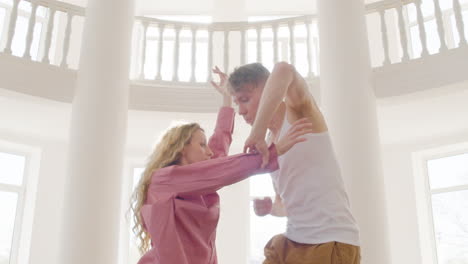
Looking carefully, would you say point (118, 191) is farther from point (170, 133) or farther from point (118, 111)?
point (170, 133)

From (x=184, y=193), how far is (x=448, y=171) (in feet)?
20.1

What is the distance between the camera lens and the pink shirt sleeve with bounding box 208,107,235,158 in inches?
105

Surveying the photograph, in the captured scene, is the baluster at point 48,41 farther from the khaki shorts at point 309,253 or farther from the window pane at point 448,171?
the window pane at point 448,171

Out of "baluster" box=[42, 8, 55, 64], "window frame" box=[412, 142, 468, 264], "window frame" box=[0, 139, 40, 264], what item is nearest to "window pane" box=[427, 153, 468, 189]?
"window frame" box=[412, 142, 468, 264]

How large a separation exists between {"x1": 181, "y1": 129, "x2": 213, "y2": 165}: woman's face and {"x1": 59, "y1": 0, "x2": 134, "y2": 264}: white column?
87.5 inches

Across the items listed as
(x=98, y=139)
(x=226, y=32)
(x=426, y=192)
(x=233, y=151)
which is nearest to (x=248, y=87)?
(x=98, y=139)

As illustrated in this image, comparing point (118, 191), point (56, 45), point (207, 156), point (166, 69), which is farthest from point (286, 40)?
point (207, 156)

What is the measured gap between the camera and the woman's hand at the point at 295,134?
5.89 feet

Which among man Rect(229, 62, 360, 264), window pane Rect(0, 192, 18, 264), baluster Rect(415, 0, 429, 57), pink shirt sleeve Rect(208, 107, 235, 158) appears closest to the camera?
man Rect(229, 62, 360, 264)

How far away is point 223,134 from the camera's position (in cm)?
272

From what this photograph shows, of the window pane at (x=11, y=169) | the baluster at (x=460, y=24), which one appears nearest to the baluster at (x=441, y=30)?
the baluster at (x=460, y=24)

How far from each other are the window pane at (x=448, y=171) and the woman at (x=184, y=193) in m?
5.78

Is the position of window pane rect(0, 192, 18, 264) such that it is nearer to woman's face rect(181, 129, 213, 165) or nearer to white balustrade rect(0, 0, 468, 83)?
white balustrade rect(0, 0, 468, 83)

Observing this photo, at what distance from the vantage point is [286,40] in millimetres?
8312
